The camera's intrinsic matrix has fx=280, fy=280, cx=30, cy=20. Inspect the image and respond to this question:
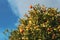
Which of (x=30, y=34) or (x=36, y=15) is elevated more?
(x=36, y=15)

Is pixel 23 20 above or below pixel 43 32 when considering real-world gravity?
above

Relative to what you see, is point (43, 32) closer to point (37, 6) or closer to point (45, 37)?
point (45, 37)

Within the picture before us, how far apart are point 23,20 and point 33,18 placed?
4.56 ft

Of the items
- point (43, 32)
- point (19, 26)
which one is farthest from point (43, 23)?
point (19, 26)

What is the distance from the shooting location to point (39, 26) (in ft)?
94.4

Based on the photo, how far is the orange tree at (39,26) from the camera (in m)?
28.5

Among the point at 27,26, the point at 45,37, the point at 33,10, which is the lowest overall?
the point at 45,37

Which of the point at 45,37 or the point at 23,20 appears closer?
the point at 45,37

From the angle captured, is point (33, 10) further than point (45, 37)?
Yes

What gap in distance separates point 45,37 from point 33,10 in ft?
12.8

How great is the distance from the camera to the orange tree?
2845 cm

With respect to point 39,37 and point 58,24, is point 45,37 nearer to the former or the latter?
point 39,37

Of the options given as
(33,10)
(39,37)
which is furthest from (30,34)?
(33,10)

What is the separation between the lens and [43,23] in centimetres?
2912
